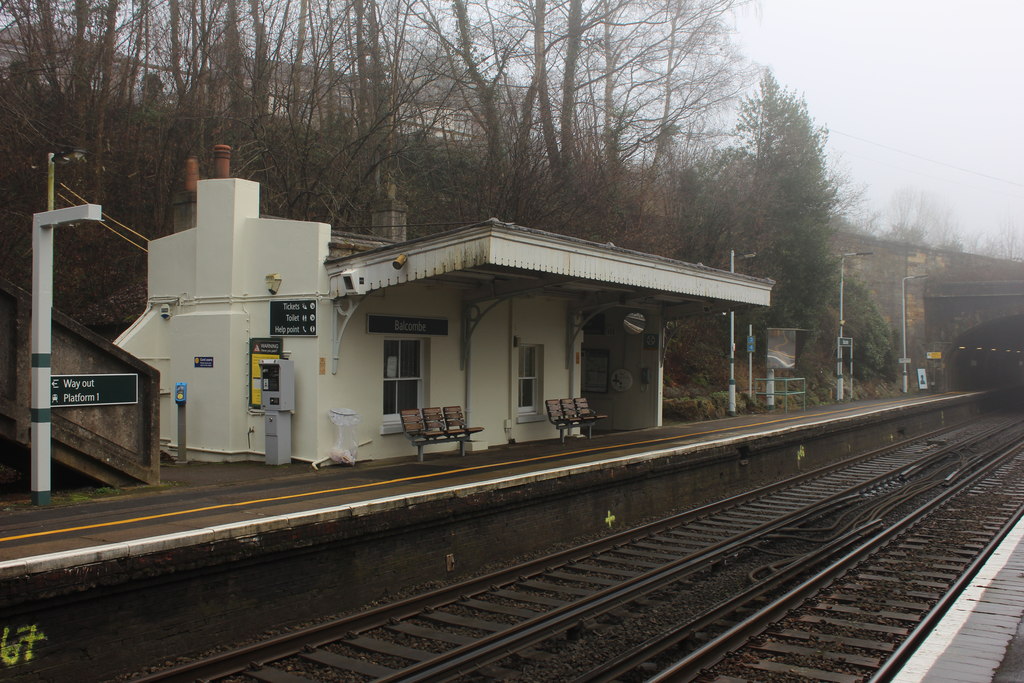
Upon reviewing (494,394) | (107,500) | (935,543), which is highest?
(494,394)

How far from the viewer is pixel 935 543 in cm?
1091

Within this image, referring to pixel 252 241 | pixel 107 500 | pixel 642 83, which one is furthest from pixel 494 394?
pixel 642 83

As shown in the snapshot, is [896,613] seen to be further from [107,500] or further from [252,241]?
[252,241]

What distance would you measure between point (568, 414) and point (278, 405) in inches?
226

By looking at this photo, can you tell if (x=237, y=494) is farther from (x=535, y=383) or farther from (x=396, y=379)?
(x=535, y=383)

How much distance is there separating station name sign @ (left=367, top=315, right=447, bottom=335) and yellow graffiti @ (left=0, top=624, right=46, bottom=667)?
7037 mm

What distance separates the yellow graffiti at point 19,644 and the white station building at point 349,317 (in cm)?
614

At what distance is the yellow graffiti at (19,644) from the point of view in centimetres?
528

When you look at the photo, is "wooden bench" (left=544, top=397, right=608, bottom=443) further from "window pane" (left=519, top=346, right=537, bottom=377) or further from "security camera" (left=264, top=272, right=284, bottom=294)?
"security camera" (left=264, top=272, right=284, bottom=294)

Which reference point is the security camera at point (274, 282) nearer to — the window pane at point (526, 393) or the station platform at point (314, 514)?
the station platform at point (314, 514)

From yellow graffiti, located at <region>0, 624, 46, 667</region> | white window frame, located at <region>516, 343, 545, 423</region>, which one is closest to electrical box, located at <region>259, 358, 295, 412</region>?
white window frame, located at <region>516, 343, 545, 423</region>

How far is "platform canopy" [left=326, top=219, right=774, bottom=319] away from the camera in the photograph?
35.0 ft

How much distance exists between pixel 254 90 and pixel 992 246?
71.1m

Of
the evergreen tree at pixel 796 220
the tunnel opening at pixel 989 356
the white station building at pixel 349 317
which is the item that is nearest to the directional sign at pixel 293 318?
the white station building at pixel 349 317
